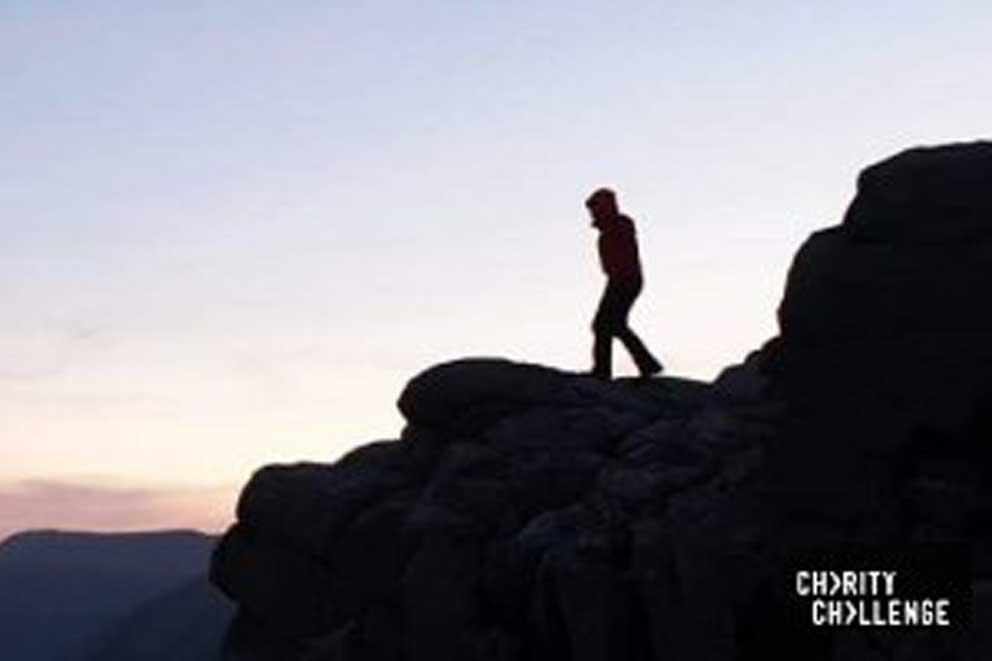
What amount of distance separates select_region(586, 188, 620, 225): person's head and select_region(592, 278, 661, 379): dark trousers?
1517 millimetres

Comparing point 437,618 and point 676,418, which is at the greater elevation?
point 676,418

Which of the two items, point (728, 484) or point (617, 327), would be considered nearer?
point (728, 484)

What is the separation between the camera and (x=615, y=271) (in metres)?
36.2

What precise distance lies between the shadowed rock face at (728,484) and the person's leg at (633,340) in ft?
2.01

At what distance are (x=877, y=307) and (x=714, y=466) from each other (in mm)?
4712

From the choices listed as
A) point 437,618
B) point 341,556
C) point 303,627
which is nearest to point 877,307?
point 437,618

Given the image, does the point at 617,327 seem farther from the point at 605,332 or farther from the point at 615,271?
the point at 615,271

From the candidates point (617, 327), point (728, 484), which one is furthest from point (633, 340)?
point (728, 484)

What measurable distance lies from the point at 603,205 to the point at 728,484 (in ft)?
24.4

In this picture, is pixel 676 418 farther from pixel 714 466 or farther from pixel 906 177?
pixel 906 177

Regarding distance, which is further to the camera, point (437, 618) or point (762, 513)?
point (437, 618)

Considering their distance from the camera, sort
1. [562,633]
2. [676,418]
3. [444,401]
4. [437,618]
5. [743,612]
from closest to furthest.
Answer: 1. [743,612]
2. [562,633]
3. [437,618]
4. [676,418]
5. [444,401]

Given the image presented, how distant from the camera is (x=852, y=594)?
2484 centimetres

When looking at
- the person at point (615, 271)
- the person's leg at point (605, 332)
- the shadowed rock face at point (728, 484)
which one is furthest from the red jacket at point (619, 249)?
the shadowed rock face at point (728, 484)
